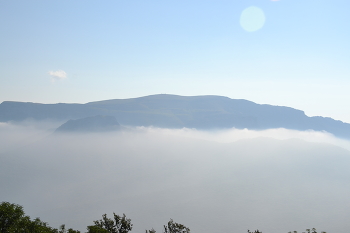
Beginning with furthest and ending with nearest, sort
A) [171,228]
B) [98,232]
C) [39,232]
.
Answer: [171,228], [98,232], [39,232]

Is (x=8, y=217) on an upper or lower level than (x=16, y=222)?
upper

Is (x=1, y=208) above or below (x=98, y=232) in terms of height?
above

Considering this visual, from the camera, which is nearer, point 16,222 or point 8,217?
point 16,222

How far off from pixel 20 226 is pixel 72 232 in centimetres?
858

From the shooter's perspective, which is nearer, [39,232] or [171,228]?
[39,232]

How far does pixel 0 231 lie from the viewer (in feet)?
138

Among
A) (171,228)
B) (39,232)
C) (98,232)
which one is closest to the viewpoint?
(39,232)

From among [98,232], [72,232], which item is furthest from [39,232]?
[98,232]

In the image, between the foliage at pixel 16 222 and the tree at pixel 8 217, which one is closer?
the foliage at pixel 16 222

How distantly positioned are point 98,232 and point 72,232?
4280 mm

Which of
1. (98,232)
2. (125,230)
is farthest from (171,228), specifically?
(98,232)

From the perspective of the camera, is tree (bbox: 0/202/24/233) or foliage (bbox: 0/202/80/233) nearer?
foliage (bbox: 0/202/80/233)

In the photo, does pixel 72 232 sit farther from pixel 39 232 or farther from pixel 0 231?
pixel 0 231

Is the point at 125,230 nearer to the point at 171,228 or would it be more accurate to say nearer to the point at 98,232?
the point at 171,228
